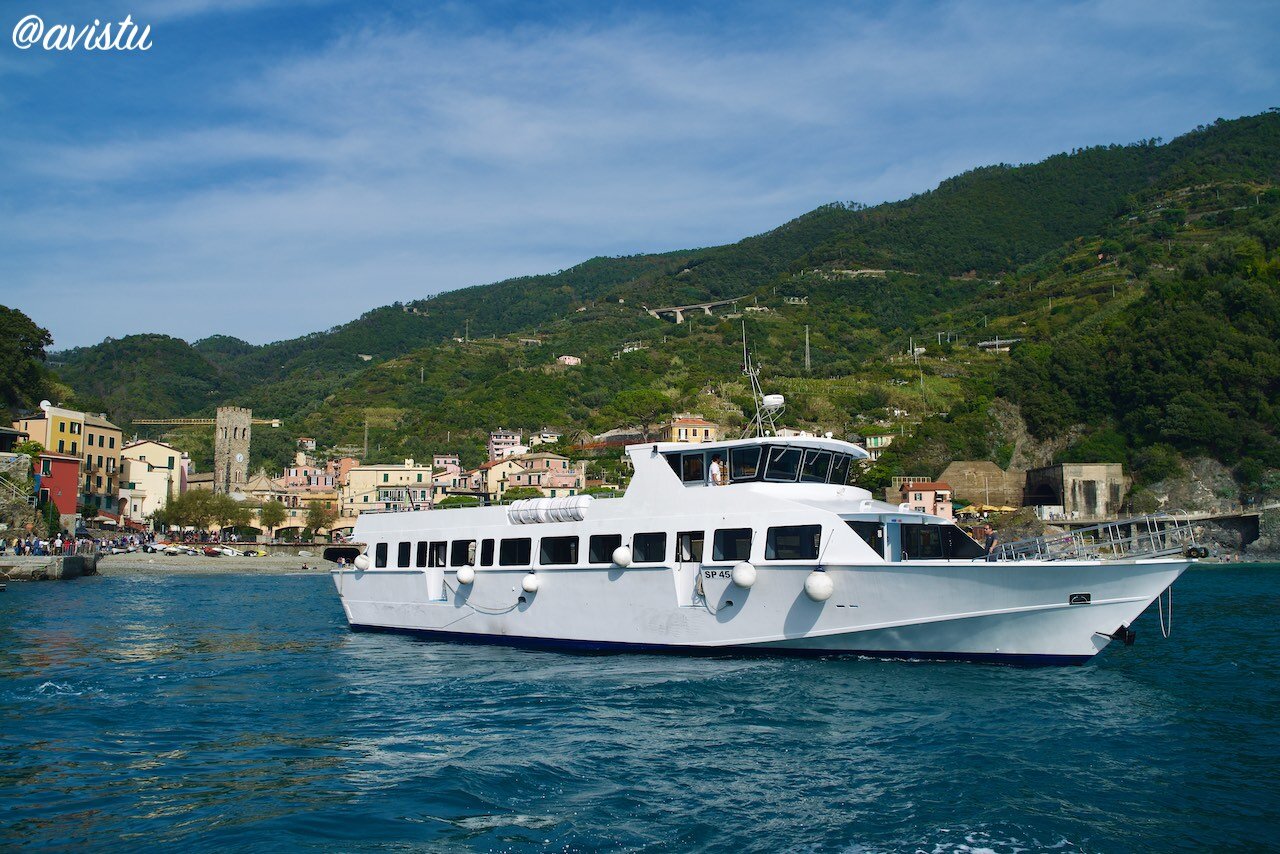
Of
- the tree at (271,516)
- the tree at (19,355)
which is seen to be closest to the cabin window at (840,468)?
the tree at (19,355)

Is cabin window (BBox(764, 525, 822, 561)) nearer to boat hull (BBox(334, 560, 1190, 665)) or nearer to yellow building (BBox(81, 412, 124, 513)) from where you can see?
boat hull (BBox(334, 560, 1190, 665))

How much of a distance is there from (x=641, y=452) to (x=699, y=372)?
4076 inches

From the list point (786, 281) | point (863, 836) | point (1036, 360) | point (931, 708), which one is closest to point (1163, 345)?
point (1036, 360)

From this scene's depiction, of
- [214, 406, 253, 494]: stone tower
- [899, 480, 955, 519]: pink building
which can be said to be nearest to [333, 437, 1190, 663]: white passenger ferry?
[899, 480, 955, 519]: pink building

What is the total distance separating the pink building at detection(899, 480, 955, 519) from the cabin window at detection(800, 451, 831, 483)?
44099 mm

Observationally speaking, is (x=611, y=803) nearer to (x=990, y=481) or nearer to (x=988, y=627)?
(x=988, y=627)

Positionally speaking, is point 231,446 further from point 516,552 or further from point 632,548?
point 632,548

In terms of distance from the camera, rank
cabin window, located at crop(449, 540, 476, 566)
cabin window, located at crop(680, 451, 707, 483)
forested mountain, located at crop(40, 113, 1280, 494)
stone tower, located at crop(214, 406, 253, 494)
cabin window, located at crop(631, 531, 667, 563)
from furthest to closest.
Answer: stone tower, located at crop(214, 406, 253, 494)
forested mountain, located at crop(40, 113, 1280, 494)
cabin window, located at crop(449, 540, 476, 566)
cabin window, located at crop(680, 451, 707, 483)
cabin window, located at crop(631, 531, 667, 563)

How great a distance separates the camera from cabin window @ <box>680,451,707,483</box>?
706 inches

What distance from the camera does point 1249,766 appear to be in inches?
435

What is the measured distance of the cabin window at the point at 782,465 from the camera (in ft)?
57.8

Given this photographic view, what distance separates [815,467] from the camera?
59.8 feet

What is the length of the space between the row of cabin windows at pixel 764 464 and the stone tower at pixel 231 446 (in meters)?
91.0

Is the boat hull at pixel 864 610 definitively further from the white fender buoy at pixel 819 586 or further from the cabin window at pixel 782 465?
the cabin window at pixel 782 465
